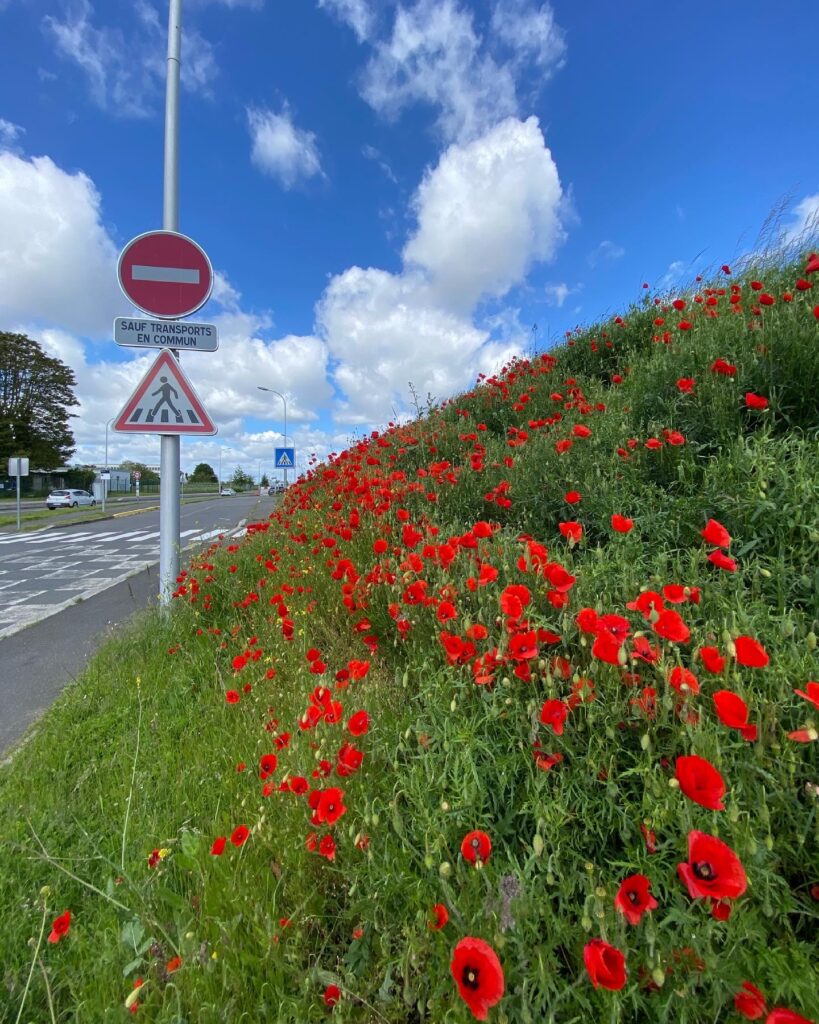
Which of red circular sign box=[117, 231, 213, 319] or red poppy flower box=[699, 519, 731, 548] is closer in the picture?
red poppy flower box=[699, 519, 731, 548]

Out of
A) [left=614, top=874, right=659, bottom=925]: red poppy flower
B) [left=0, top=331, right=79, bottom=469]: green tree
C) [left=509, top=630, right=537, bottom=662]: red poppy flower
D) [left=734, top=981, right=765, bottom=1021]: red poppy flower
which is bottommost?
[left=734, top=981, right=765, bottom=1021]: red poppy flower

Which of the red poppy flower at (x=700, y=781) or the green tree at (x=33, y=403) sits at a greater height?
the green tree at (x=33, y=403)

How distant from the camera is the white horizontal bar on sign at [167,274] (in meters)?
3.82

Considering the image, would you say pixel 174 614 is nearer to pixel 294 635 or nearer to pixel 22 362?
pixel 294 635

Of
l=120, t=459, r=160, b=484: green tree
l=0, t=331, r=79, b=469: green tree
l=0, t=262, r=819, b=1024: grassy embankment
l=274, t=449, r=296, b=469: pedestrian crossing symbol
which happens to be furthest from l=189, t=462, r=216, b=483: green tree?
l=0, t=262, r=819, b=1024: grassy embankment

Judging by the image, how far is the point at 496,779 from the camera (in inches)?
49.4

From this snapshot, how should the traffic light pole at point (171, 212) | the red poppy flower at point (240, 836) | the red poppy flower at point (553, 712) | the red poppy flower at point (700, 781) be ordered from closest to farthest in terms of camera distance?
the red poppy flower at point (700, 781)
the red poppy flower at point (553, 712)
the red poppy flower at point (240, 836)
the traffic light pole at point (171, 212)

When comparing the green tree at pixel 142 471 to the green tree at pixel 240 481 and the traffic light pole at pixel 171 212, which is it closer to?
the green tree at pixel 240 481

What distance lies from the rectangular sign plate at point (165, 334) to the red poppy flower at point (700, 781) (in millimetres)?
4164

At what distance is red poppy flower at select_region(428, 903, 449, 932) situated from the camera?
2.98ft

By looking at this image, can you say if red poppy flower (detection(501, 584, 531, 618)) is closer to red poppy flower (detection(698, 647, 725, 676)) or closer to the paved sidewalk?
red poppy flower (detection(698, 647, 725, 676))

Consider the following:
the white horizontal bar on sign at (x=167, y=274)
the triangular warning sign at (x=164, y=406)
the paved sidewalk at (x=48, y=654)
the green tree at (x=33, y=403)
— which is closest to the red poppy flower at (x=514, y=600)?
the paved sidewalk at (x=48, y=654)

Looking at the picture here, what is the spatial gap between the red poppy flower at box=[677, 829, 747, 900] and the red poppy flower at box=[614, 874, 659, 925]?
0.09 metres

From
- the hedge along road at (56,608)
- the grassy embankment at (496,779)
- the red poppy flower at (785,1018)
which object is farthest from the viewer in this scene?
the hedge along road at (56,608)
